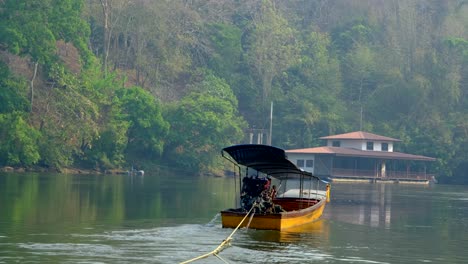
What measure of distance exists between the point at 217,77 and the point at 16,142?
107ft

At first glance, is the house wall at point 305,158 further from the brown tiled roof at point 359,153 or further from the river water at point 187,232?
the river water at point 187,232

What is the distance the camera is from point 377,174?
303ft

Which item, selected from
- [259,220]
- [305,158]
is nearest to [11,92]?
[305,158]

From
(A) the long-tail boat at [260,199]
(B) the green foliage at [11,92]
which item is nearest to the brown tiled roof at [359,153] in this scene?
(B) the green foliage at [11,92]

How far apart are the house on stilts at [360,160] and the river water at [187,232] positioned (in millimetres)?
38560

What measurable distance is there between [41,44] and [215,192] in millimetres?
26775

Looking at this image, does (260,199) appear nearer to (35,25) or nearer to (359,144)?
(35,25)

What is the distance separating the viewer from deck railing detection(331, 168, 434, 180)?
9125 centimetres

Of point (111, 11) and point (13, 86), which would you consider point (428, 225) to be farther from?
point (111, 11)

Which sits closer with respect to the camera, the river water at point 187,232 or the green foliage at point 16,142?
the river water at point 187,232

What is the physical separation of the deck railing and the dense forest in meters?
3.11

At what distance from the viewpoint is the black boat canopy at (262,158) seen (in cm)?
3203

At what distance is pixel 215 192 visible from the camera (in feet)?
191

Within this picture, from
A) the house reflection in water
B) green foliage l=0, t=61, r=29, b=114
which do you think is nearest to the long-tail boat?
the house reflection in water
